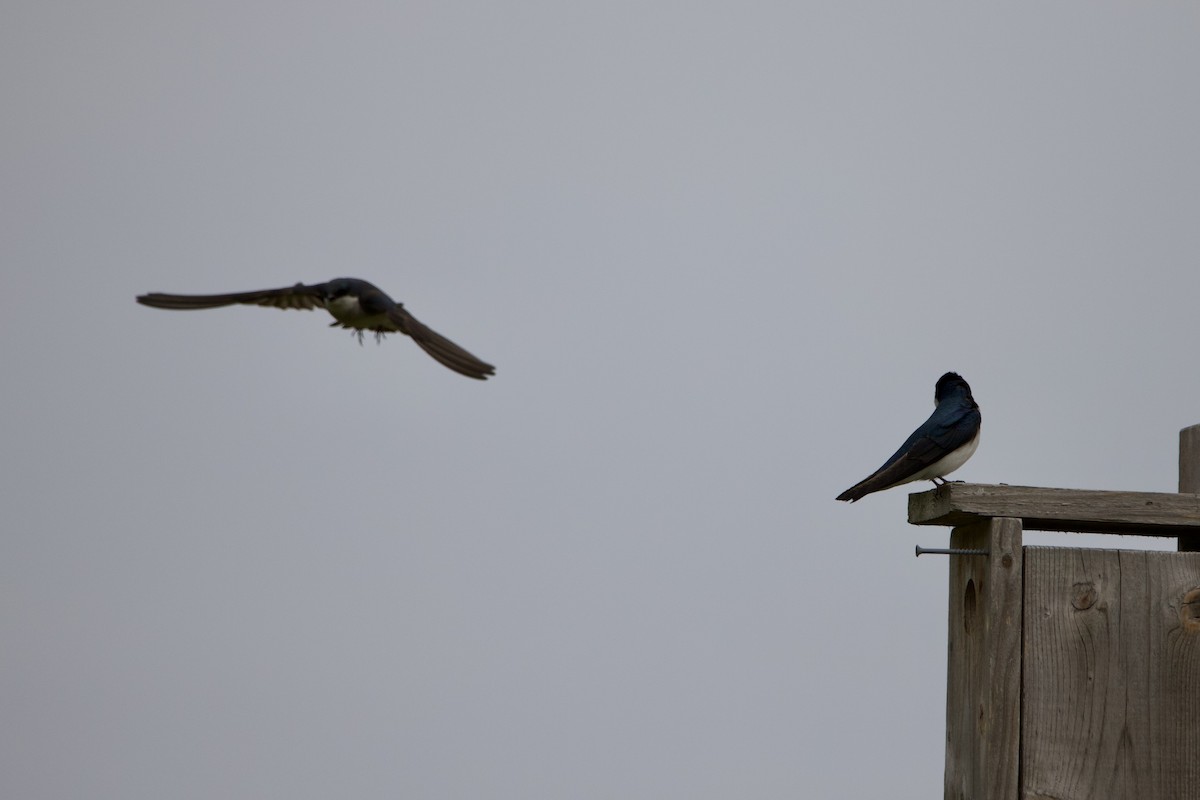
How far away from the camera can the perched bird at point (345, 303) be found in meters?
3.38

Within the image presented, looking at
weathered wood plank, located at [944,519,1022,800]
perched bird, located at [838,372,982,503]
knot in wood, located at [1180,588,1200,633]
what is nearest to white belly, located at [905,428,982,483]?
perched bird, located at [838,372,982,503]

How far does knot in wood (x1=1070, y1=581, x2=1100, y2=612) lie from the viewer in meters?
3.66

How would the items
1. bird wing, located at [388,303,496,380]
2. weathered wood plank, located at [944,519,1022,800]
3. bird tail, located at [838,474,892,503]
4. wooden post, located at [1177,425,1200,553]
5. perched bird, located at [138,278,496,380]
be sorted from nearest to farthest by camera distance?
bird wing, located at [388,303,496,380] < perched bird, located at [138,278,496,380] < weathered wood plank, located at [944,519,1022,800] < wooden post, located at [1177,425,1200,553] < bird tail, located at [838,474,892,503]

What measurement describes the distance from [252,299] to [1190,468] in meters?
2.49

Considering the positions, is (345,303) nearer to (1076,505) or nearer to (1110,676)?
(1076,505)

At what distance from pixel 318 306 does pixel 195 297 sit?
443 millimetres

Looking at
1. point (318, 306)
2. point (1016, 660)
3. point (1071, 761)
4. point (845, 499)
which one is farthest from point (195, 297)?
point (1071, 761)

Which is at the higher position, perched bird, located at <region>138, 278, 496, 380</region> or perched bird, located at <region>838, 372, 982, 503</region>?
perched bird, located at <region>138, 278, 496, 380</region>

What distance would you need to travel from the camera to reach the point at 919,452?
418 centimetres

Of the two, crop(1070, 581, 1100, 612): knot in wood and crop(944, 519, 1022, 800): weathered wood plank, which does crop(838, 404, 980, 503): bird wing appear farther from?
crop(1070, 581, 1100, 612): knot in wood

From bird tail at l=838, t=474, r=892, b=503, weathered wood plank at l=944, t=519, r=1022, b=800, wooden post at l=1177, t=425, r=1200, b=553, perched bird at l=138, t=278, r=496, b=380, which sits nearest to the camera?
perched bird at l=138, t=278, r=496, b=380

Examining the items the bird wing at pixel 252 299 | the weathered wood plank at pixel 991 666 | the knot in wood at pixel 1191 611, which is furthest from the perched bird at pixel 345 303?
the knot in wood at pixel 1191 611

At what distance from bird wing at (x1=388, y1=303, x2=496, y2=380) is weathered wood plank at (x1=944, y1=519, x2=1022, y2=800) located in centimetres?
143

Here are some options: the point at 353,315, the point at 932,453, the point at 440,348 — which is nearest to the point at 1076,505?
the point at 932,453
